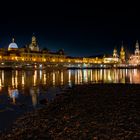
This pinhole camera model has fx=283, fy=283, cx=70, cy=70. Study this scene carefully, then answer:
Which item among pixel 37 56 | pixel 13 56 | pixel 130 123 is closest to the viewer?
pixel 130 123

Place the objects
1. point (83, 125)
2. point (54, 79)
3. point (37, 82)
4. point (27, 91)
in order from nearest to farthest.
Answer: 1. point (83, 125)
2. point (27, 91)
3. point (37, 82)
4. point (54, 79)

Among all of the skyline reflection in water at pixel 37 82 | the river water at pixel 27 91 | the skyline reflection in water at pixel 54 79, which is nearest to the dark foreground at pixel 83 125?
the river water at pixel 27 91

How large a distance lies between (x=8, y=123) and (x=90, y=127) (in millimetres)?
Result: 3994

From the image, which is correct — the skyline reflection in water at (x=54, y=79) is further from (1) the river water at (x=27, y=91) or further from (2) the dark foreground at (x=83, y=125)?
(2) the dark foreground at (x=83, y=125)

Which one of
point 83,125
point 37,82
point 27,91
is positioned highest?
point 37,82

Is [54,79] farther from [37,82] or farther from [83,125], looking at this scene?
[83,125]

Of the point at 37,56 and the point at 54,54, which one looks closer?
the point at 37,56

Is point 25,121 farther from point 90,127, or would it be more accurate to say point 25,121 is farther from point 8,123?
point 90,127

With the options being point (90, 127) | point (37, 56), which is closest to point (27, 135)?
point (90, 127)

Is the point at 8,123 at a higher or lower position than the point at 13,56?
lower

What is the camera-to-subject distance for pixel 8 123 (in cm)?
1191

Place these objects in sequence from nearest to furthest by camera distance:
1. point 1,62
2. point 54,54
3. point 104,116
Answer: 1. point 104,116
2. point 1,62
3. point 54,54

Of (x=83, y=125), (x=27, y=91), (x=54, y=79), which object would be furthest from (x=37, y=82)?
(x=83, y=125)

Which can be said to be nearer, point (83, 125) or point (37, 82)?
point (83, 125)
